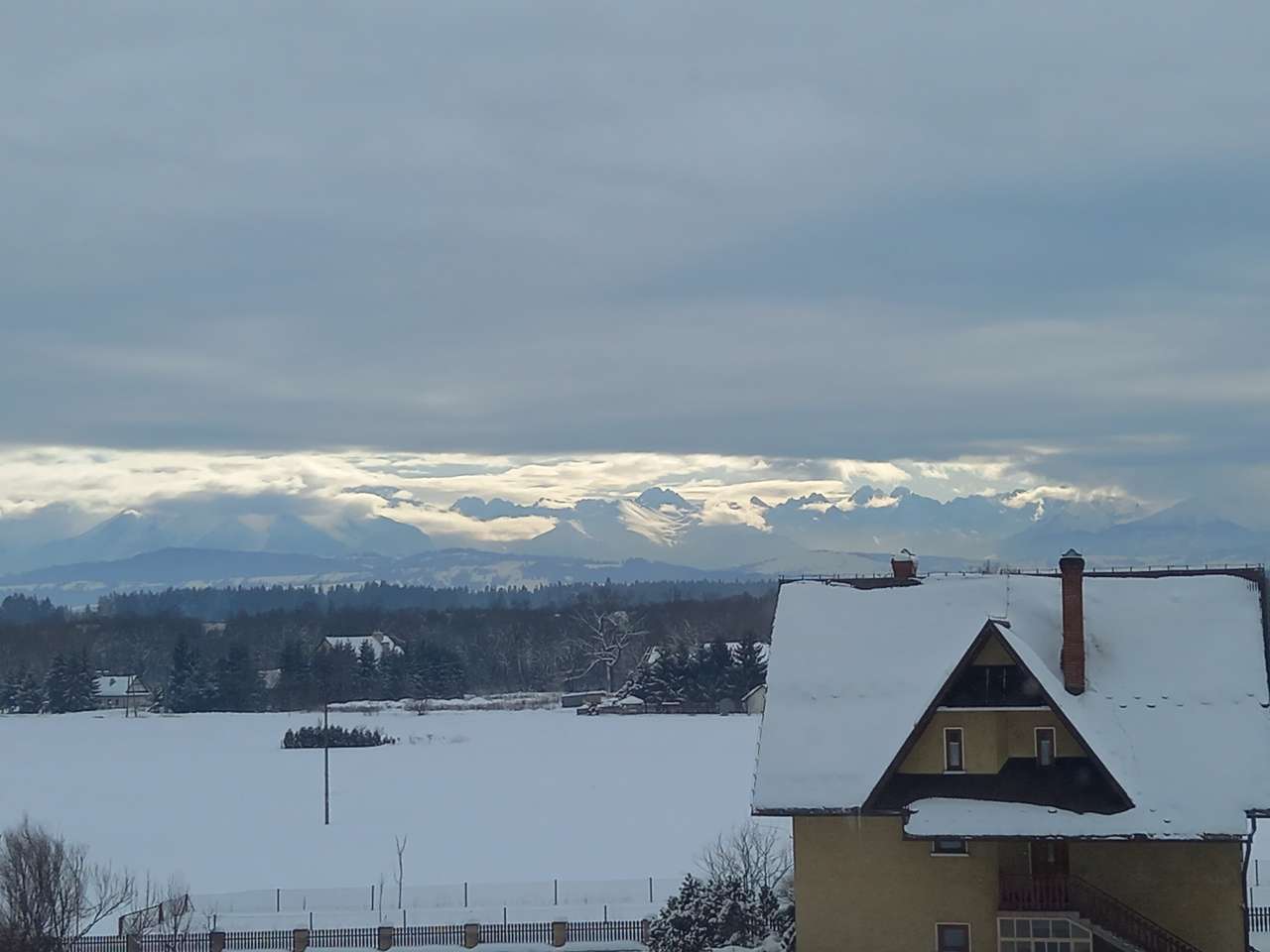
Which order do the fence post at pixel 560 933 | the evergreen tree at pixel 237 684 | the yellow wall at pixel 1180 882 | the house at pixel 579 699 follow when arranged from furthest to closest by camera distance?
the evergreen tree at pixel 237 684, the house at pixel 579 699, the fence post at pixel 560 933, the yellow wall at pixel 1180 882

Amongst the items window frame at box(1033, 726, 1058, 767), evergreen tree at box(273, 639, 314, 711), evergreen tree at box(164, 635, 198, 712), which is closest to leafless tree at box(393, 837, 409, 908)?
window frame at box(1033, 726, 1058, 767)

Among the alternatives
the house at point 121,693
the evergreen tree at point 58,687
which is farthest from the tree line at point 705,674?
the evergreen tree at point 58,687

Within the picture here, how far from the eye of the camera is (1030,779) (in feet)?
103

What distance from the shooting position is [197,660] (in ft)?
450

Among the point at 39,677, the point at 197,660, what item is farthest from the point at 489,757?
the point at 39,677

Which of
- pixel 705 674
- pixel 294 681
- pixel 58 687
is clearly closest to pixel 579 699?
pixel 705 674

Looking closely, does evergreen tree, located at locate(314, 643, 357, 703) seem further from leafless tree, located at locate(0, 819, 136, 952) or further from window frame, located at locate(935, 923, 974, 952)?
window frame, located at locate(935, 923, 974, 952)

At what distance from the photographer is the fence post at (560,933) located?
39.5 m

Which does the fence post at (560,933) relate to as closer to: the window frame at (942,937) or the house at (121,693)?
the window frame at (942,937)

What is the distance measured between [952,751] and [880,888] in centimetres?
334

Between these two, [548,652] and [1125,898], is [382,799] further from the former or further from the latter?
[548,652]

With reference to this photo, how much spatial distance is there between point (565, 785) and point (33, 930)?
3472 centimetres

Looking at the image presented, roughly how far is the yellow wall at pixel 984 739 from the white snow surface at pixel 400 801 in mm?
16827

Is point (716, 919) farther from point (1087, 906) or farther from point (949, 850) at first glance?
point (1087, 906)
